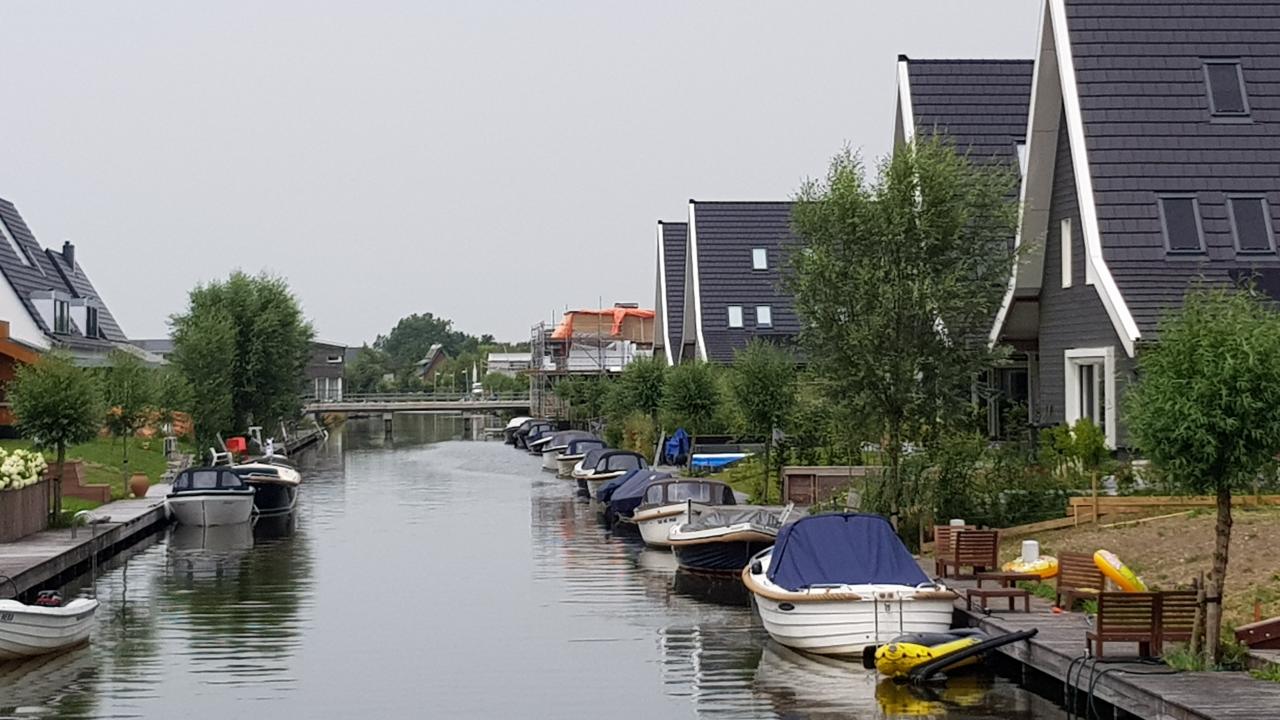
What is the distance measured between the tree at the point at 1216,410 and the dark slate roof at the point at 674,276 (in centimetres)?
5311

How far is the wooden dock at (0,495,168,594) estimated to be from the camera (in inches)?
1057

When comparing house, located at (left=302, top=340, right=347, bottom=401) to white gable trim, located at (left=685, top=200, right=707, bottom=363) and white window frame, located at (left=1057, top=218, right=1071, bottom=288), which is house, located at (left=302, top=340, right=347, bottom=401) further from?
white window frame, located at (left=1057, top=218, right=1071, bottom=288)

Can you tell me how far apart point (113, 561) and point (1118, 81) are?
A: 22.4m

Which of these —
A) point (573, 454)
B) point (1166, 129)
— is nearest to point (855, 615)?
point (1166, 129)

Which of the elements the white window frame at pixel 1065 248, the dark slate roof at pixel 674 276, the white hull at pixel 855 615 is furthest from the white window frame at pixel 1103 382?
the dark slate roof at pixel 674 276

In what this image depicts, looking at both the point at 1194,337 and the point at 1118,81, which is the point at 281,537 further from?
the point at 1194,337

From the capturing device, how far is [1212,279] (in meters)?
29.7

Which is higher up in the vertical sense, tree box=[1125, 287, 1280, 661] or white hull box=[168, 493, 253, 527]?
tree box=[1125, 287, 1280, 661]

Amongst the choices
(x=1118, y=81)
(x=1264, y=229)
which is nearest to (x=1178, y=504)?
(x=1264, y=229)

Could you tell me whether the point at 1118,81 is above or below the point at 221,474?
above

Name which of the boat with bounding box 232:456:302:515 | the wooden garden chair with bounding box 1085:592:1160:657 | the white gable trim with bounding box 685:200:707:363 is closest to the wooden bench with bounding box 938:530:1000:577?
the wooden garden chair with bounding box 1085:592:1160:657

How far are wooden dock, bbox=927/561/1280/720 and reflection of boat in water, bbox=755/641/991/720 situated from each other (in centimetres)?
89

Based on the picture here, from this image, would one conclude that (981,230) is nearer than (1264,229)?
Yes

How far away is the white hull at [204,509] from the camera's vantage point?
40.9 metres
